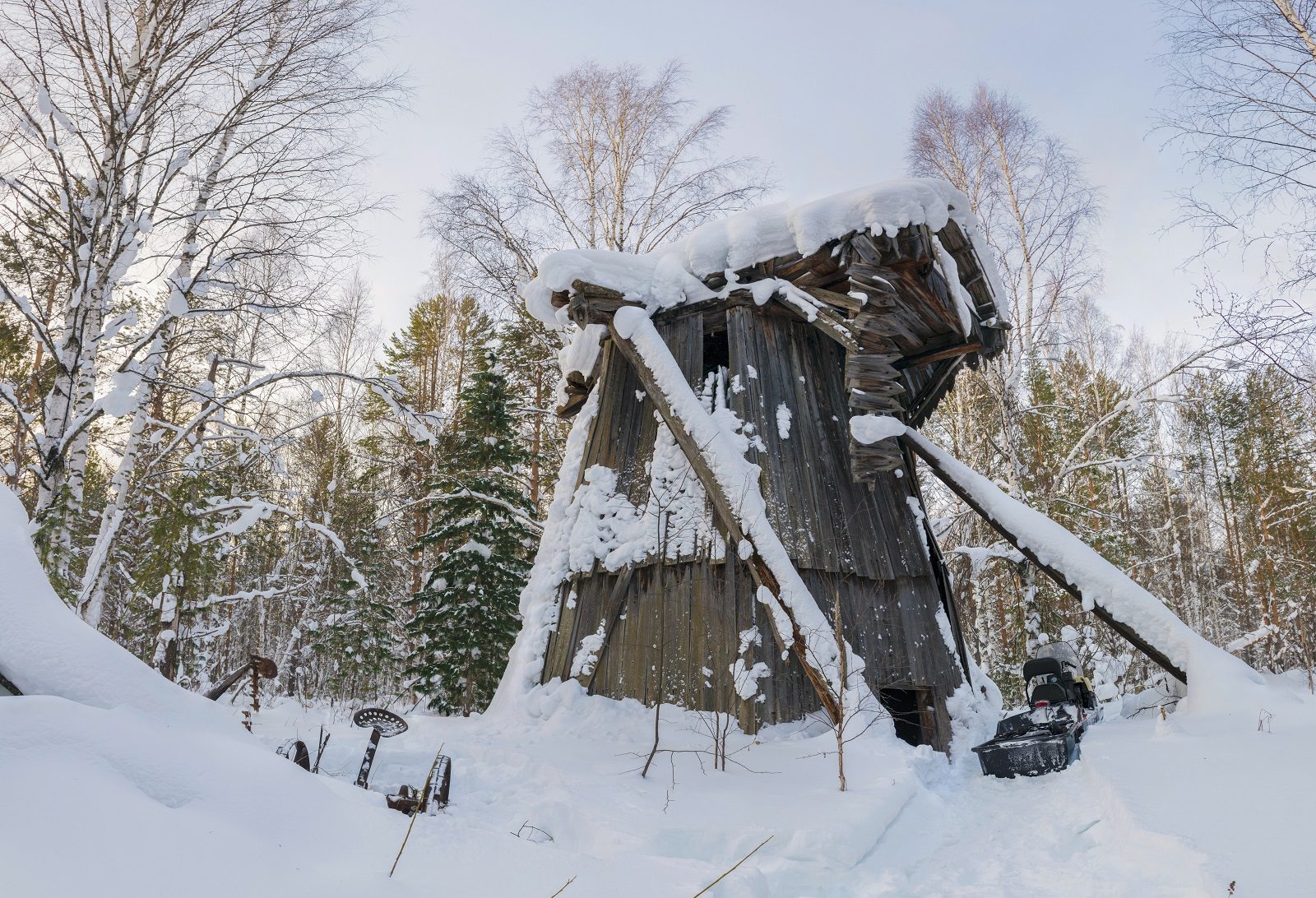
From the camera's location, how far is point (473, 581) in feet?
41.8

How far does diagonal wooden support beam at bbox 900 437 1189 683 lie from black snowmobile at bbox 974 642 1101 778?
93cm

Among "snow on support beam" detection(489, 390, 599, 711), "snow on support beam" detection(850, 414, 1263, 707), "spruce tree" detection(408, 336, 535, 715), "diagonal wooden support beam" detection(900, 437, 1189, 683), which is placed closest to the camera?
"snow on support beam" detection(850, 414, 1263, 707)

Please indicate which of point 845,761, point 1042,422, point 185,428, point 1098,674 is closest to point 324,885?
point 845,761

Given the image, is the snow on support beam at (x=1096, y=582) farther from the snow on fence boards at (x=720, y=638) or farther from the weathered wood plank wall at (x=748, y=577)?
the snow on fence boards at (x=720, y=638)

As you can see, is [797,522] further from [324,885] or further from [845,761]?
[324,885]

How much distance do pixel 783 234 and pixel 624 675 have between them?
5265 mm

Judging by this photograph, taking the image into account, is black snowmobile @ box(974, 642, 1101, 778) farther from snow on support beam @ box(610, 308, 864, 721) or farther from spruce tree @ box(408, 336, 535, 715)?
spruce tree @ box(408, 336, 535, 715)

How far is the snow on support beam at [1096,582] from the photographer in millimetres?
7227

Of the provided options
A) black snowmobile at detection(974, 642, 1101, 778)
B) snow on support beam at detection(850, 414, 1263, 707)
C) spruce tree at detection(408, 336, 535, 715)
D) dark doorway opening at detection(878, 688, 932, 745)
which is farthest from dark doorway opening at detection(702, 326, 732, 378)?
black snowmobile at detection(974, 642, 1101, 778)

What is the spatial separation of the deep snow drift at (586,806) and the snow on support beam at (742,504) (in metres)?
0.68

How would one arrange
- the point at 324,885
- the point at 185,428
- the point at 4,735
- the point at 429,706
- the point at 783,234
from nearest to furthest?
the point at 4,735, the point at 324,885, the point at 185,428, the point at 783,234, the point at 429,706

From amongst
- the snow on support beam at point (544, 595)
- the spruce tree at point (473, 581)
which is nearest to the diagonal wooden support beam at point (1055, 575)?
the snow on support beam at point (544, 595)

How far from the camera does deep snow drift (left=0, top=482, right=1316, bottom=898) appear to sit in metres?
2.27

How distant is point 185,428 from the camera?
21.7 feet
